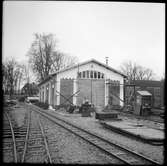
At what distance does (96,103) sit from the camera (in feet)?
78.6

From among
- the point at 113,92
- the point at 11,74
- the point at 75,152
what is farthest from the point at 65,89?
the point at 11,74

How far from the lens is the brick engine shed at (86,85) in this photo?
23.7 metres

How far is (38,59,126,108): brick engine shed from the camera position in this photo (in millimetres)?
23672

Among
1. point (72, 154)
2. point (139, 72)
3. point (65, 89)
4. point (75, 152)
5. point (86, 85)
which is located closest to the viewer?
point (72, 154)

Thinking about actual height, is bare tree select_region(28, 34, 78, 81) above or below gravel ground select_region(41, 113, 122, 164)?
above

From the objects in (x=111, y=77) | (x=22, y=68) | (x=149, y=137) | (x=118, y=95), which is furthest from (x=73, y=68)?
(x=22, y=68)

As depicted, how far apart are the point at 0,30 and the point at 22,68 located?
2264 inches

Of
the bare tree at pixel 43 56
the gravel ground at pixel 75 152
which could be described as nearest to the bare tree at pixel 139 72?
the bare tree at pixel 43 56

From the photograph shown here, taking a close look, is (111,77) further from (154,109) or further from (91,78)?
(154,109)

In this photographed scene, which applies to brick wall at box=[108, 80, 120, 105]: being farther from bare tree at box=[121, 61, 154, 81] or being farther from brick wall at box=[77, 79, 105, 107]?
bare tree at box=[121, 61, 154, 81]

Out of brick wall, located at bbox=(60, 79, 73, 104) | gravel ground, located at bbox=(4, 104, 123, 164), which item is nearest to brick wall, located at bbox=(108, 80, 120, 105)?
brick wall, located at bbox=(60, 79, 73, 104)

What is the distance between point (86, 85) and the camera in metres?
24.0

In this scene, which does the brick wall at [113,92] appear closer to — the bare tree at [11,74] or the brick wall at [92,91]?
the brick wall at [92,91]

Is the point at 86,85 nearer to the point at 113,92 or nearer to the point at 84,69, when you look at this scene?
the point at 84,69
